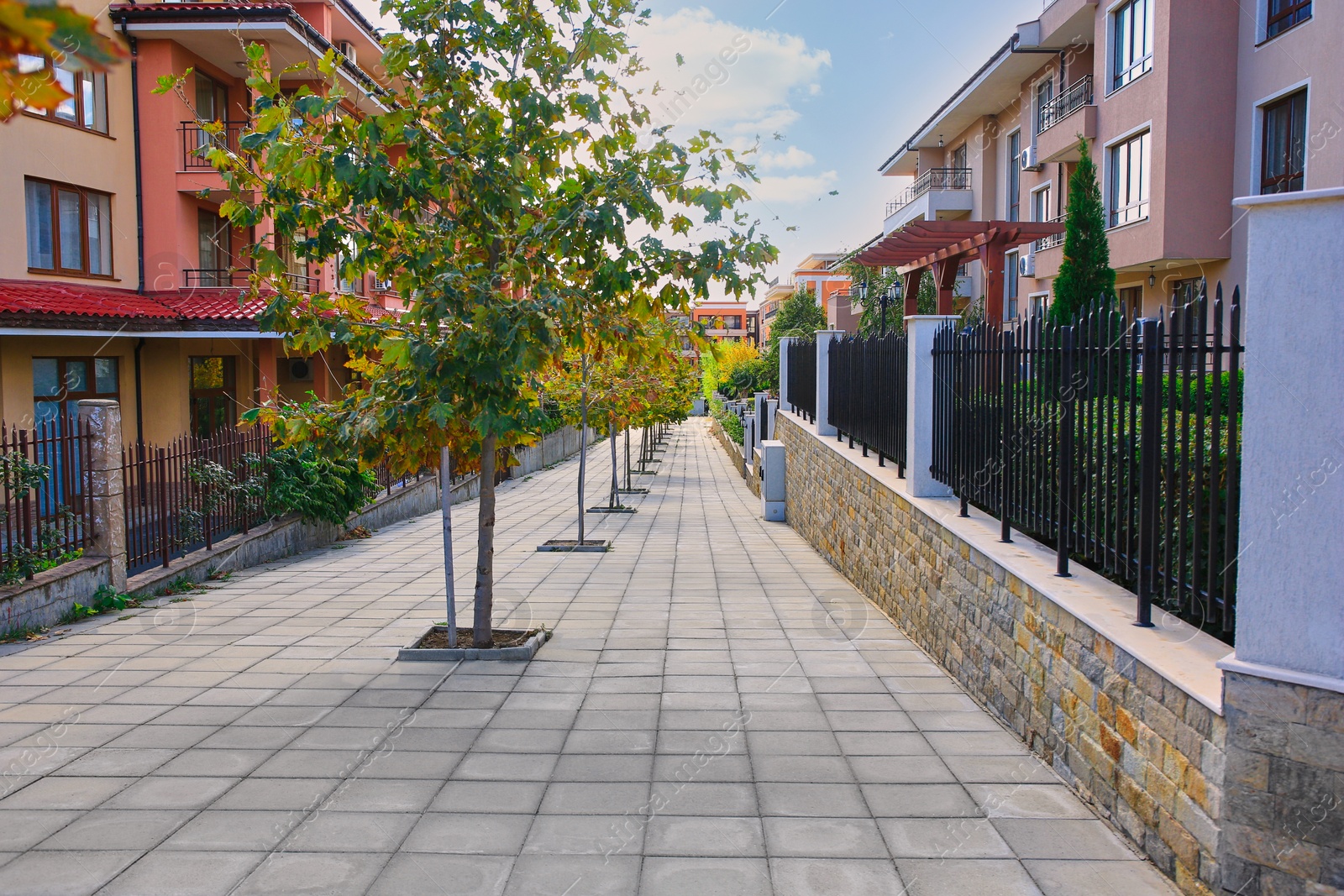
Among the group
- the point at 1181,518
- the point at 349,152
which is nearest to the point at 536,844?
the point at 1181,518

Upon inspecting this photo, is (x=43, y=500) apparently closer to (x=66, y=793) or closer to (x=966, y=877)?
(x=66, y=793)

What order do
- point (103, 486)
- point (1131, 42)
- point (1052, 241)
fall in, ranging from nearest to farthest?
point (103, 486) → point (1131, 42) → point (1052, 241)

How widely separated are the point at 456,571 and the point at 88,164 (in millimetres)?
12132

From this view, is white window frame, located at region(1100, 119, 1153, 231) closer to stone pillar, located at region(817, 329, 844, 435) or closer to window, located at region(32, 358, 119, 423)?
stone pillar, located at region(817, 329, 844, 435)

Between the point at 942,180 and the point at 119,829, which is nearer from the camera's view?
the point at 119,829

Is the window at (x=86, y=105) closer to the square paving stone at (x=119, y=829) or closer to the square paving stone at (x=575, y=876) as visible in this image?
the square paving stone at (x=119, y=829)

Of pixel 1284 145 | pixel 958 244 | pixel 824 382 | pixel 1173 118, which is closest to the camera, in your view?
pixel 958 244

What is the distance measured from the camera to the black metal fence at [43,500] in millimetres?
7445

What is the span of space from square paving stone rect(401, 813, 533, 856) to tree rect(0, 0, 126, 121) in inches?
122

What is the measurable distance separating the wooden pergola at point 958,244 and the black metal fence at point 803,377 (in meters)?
2.03

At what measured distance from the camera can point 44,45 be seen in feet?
3.63

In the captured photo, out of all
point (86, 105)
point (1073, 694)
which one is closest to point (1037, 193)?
point (86, 105)

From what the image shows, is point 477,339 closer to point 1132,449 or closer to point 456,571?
point 1132,449

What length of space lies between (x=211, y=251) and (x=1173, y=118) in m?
19.2
